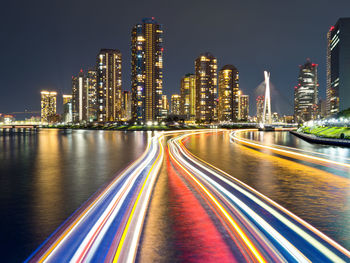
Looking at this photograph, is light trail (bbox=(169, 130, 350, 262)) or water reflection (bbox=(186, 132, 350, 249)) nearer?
light trail (bbox=(169, 130, 350, 262))

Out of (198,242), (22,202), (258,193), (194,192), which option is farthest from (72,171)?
(198,242)

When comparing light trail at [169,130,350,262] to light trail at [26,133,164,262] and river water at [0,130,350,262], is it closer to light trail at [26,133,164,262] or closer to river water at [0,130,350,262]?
river water at [0,130,350,262]

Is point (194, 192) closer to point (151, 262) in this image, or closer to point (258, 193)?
point (258, 193)

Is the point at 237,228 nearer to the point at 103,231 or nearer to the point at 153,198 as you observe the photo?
the point at 103,231

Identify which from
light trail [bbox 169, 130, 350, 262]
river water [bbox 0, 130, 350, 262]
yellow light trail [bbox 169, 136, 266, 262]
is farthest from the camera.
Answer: river water [bbox 0, 130, 350, 262]

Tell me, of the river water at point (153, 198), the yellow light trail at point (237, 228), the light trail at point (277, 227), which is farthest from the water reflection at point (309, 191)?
the yellow light trail at point (237, 228)

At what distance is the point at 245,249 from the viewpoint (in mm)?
5477

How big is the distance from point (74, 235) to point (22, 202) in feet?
12.8

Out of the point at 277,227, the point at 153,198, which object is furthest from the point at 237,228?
the point at 153,198

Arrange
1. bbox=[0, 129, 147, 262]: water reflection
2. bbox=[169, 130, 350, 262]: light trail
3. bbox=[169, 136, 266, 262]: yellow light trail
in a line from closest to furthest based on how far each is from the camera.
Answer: bbox=[169, 136, 266, 262]: yellow light trail < bbox=[169, 130, 350, 262]: light trail < bbox=[0, 129, 147, 262]: water reflection

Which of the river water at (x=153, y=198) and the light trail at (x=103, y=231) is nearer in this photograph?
the light trail at (x=103, y=231)

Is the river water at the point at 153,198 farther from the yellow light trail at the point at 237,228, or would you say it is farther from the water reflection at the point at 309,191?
the yellow light trail at the point at 237,228

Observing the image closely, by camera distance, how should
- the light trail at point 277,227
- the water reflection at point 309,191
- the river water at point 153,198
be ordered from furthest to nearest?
the water reflection at point 309,191, the river water at point 153,198, the light trail at point 277,227

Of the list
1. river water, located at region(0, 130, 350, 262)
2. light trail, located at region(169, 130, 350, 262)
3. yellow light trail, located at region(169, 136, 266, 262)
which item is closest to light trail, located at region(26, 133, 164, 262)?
river water, located at region(0, 130, 350, 262)
